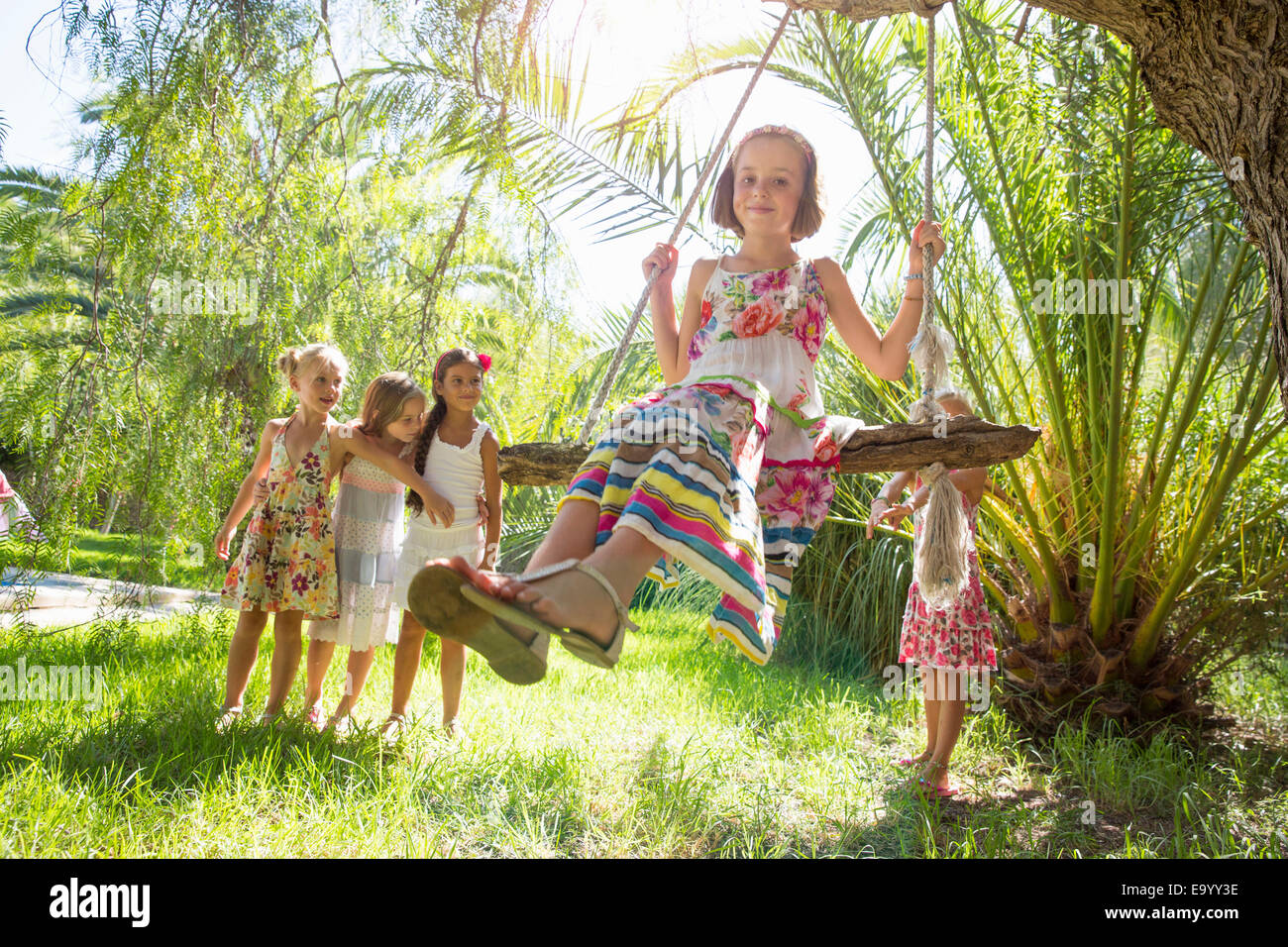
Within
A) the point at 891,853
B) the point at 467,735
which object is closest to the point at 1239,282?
the point at 891,853

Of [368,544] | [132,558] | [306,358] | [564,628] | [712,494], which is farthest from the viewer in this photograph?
[132,558]

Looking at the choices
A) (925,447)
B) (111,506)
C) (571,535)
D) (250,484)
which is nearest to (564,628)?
(571,535)

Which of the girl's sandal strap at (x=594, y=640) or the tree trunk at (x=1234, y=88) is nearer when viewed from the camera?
the girl's sandal strap at (x=594, y=640)

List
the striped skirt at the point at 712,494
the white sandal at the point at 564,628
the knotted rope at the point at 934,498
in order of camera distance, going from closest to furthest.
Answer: the white sandal at the point at 564,628, the striped skirt at the point at 712,494, the knotted rope at the point at 934,498

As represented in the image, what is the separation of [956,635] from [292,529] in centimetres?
243

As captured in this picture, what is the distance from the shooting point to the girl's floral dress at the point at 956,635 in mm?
3090

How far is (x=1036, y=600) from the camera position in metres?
3.93

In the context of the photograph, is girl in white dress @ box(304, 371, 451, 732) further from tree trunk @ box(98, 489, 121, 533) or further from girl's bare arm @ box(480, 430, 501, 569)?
tree trunk @ box(98, 489, 121, 533)

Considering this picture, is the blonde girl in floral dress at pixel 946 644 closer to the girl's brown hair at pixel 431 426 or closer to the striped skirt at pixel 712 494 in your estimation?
the striped skirt at pixel 712 494

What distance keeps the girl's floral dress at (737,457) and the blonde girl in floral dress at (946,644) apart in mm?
945

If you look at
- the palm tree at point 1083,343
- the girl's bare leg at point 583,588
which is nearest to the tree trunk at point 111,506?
the girl's bare leg at point 583,588

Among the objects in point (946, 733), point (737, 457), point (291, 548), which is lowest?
point (946, 733)

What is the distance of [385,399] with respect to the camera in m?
3.11

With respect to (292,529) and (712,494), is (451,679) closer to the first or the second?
(292,529)
